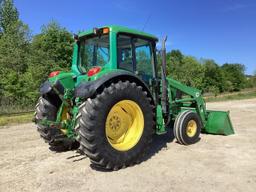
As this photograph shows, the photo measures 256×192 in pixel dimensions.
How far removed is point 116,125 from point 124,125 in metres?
0.20

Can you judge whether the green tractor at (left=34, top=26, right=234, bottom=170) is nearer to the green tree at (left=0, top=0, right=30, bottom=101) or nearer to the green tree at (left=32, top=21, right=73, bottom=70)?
the green tree at (left=0, top=0, right=30, bottom=101)

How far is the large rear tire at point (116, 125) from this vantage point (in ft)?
14.3

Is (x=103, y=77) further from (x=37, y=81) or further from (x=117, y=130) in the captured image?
(x=37, y=81)

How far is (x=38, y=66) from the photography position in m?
19.8

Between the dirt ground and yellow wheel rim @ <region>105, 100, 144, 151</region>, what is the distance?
0.46 m

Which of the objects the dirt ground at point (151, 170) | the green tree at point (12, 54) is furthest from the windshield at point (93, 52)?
the green tree at point (12, 54)

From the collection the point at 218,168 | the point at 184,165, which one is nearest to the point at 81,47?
the point at 184,165

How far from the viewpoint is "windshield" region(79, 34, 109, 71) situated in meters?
5.48

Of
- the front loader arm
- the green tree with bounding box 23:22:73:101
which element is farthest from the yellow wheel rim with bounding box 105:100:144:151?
Result: the green tree with bounding box 23:22:73:101

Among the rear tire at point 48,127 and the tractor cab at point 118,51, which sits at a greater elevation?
the tractor cab at point 118,51

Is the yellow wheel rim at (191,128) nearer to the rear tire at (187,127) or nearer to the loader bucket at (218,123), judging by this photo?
the rear tire at (187,127)

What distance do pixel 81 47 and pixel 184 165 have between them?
3132 mm

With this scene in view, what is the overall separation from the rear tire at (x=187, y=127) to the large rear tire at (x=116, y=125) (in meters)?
1.28

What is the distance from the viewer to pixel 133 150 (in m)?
4.89
